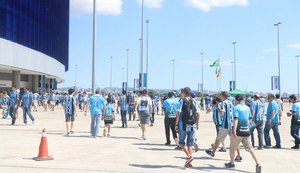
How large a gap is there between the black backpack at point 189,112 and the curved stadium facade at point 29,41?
95.7 ft

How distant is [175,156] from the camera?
10.9m

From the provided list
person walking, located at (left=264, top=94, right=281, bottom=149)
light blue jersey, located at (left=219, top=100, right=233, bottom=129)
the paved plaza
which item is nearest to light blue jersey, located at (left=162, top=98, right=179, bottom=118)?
the paved plaza

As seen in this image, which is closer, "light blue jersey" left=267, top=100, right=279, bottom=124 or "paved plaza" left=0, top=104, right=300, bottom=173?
"paved plaza" left=0, top=104, right=300, bottom=173

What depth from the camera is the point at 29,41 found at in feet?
151

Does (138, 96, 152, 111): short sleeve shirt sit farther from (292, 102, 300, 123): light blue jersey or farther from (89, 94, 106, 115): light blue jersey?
(292, 102, 300, 123): light blue jersey

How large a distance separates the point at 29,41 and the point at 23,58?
4.82 m

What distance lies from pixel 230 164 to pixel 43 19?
48.2 metres

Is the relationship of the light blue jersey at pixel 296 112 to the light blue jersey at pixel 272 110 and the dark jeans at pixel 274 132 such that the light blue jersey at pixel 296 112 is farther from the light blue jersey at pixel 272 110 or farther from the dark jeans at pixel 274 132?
the dark jeans at pixel 274 132

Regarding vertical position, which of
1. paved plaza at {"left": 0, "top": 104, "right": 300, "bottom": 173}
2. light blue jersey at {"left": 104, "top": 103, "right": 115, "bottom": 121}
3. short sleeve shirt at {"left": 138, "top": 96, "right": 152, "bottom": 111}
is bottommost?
paved plaza at {"left": 0, "top": 104, "right": 300, "bottom": 173}

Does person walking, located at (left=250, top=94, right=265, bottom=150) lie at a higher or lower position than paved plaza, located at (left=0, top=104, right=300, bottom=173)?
higher

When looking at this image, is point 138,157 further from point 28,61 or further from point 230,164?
point 28,61

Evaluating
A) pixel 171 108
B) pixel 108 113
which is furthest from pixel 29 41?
pixel 171 108

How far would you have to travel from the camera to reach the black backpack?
9406 mm

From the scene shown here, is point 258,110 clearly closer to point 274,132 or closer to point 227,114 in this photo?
point 274,132
